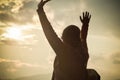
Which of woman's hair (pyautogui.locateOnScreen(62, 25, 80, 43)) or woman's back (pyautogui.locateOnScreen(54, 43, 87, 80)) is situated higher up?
woman's hair (pyautogui.locateOnScreen(62, 25, 80, 43))

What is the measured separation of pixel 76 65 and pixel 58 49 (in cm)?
44

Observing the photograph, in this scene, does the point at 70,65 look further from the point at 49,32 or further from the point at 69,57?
the point at 49,32

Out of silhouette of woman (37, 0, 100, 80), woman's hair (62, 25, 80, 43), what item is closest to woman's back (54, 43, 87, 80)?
silhouette of woman (37, 0, 100, 80)

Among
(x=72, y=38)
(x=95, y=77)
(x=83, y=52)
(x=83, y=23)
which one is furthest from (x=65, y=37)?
(x=83, y=23)

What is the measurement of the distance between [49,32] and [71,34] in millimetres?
421

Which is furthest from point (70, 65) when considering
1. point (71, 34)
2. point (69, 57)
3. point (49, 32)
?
point (49, 32)

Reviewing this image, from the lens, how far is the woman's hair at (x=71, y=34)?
15.6 ft

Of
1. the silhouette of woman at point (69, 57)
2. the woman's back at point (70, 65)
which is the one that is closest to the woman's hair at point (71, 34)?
the silhouette of woman at point (69, 57)

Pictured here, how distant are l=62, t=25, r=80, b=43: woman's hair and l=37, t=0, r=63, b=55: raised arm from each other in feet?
0.79

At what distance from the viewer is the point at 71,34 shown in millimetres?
4758

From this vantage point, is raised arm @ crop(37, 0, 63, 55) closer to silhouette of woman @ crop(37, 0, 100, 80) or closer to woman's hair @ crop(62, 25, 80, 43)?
silhouette of woman @ crop(37, 0, 100, 80)

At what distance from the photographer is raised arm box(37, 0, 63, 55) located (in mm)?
4500

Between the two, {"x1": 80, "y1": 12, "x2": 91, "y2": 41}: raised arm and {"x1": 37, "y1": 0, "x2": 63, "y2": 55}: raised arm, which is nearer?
{"x1": 37, "y1": 0, "x2": 63, "y2": 55}: raised arm

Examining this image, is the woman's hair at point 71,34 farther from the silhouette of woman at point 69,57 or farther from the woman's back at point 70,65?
the woman's back at point 70,65
